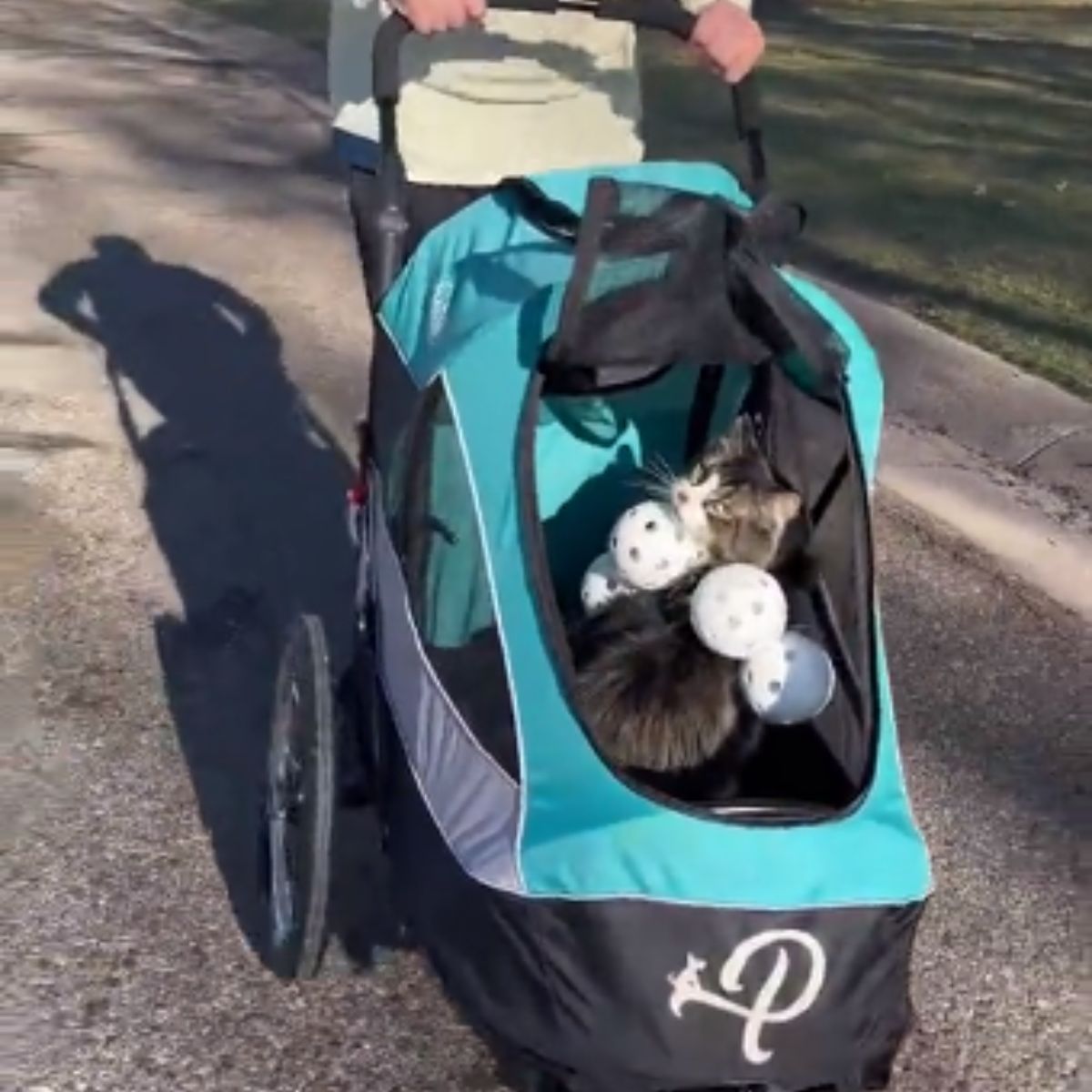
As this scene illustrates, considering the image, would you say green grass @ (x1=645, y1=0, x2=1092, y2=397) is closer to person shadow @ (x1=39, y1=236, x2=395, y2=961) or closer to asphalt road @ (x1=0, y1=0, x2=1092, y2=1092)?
asphalt road @ (x1=0, y1=0, x2=1092, y2=1092)

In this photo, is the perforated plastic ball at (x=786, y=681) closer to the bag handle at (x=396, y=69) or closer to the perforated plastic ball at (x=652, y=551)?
the perforated plastic ball at (x=652, y=551)

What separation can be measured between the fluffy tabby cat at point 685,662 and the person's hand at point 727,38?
778 mm

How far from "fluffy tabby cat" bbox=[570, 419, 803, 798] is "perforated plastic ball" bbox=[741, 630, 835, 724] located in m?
0.03

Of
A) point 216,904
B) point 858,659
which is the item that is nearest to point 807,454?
point 858,659

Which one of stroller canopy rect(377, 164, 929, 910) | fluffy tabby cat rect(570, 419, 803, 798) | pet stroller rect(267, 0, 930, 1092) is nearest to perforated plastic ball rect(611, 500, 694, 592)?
fluffy tabby cat rect(570, 419, 803, 798)

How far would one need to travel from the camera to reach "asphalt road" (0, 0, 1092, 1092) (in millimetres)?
3826

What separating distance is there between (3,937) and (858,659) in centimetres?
165

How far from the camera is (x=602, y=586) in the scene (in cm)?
345

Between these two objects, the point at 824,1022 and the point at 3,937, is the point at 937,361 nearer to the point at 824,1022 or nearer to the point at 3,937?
the point at 3,937

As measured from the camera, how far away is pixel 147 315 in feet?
26.1

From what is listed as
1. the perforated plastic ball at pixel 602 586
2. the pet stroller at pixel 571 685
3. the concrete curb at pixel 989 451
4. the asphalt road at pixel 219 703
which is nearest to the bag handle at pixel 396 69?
the pet stroller at pixel 571 685

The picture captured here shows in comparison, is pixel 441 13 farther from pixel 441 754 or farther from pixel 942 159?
pixel 942 159

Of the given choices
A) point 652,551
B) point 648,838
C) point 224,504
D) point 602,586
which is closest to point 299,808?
point 602,586

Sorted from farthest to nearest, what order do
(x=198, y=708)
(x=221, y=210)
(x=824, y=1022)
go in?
(x=221, y=210) < (x=198, y=708) < (x=824, y=1022)
